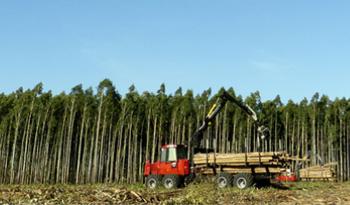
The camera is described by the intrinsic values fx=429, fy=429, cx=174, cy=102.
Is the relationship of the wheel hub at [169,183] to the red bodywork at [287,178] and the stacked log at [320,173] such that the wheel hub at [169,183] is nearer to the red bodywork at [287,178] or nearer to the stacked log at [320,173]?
the red bodywork at [287,178]

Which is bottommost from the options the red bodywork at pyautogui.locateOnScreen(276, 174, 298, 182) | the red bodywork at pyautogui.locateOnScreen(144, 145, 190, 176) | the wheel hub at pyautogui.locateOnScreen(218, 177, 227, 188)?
the red bodywork at pyautogui.locateOnScreen(276, 174, 298, 182)

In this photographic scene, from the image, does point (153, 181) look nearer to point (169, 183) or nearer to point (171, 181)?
point (169, 183)

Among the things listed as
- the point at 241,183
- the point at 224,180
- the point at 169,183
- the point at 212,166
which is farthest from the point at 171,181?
the point at 241,183

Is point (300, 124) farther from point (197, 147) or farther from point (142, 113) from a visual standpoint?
point (197, 147)

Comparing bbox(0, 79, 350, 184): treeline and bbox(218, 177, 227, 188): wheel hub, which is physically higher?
bbox(0, 79, 350, 184): treeline

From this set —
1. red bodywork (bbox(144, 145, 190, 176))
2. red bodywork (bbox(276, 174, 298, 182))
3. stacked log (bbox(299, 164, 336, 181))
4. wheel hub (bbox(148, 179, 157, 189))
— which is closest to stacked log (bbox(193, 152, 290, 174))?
red bodywork (bbox(144, 145, 190, 176))

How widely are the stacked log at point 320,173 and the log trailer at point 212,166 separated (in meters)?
19.3

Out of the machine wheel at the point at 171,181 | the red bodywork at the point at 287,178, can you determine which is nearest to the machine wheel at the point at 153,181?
the machine wheel at the point at 171,181

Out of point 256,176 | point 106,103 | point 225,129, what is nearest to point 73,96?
point 106,103

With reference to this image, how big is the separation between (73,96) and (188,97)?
13893mm

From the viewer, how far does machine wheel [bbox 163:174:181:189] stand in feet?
73.5

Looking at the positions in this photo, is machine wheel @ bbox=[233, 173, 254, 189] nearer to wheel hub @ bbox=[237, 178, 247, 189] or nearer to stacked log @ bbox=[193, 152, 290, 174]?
wheel hub @ bbox=[237, 178, 247, 189]

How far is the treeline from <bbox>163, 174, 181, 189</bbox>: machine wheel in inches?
967

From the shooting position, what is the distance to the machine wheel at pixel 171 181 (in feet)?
73.5
